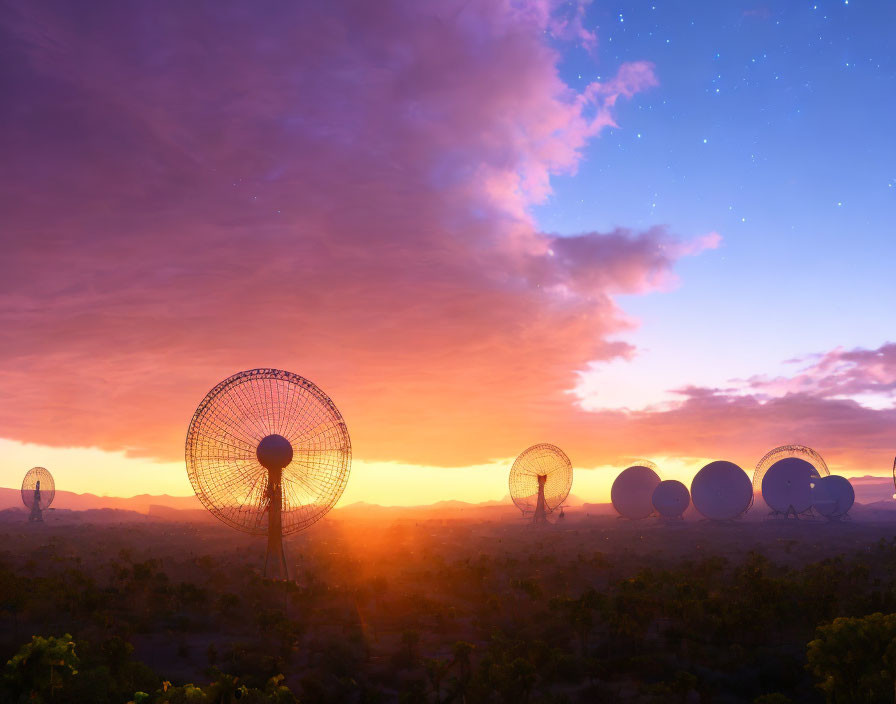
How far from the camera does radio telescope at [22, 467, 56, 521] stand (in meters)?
116

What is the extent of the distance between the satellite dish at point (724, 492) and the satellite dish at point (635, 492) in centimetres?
1116

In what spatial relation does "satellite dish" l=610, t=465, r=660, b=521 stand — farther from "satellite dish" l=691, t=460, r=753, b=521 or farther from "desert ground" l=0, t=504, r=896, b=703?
"desert ground" l=0, t=504, r=896, b=703

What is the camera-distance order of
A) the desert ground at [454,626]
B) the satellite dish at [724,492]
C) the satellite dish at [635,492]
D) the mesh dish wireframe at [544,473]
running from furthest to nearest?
the satellite dish at [635,492] → the mesh dish wireframe at [544,473] → the satellite dish at [724,492] → the desert ground at [454,626]

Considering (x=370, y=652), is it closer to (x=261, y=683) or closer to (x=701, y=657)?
(x=261, y=683)

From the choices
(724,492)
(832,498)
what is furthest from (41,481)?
(832,498)

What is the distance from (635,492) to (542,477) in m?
18.1

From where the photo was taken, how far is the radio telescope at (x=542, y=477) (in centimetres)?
10475

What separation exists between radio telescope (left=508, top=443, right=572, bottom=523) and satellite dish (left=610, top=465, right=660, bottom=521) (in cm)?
1137

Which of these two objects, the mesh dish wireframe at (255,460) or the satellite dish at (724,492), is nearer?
the mesh dish wireframe at (255,460)

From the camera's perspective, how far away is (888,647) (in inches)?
688

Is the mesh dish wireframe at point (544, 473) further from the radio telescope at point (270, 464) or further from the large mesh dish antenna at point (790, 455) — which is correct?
the radio telescope at point (270, 464)

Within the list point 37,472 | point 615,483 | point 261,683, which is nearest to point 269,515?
point 261,683

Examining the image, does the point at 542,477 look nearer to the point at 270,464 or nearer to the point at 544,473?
the point at 544,473

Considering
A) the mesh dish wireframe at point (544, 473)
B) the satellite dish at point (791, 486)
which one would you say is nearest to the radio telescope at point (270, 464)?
the mesh dish wireframe at point (544, 473)
